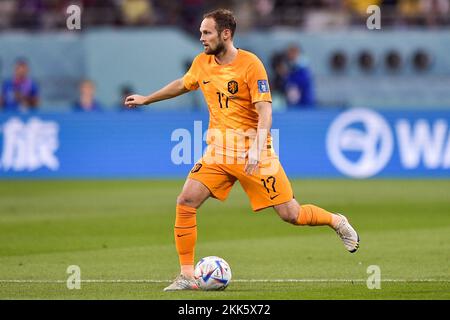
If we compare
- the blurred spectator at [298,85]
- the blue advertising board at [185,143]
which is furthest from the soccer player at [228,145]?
the blurred spectator at [298,85]

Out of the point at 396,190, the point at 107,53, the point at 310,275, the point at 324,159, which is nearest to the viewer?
the point at 310,275

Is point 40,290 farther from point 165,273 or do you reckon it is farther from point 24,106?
point 24,106

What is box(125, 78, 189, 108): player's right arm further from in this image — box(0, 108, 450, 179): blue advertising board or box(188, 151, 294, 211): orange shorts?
box(0, 108, 450, 179): blue advertising board

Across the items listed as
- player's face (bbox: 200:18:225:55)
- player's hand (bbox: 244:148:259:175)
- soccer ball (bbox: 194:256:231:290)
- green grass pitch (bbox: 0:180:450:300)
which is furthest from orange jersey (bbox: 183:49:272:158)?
green grass pitch (bbox: 0:180:450:300)

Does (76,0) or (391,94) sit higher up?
(76,0)

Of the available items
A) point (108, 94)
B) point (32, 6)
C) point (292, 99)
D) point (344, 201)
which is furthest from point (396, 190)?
point (32, 6)

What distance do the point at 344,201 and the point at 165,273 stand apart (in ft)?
26.4

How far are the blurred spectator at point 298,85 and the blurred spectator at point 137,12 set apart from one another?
6.34m

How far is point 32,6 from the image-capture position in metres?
29.3

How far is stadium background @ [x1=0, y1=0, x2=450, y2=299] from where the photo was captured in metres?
12.2

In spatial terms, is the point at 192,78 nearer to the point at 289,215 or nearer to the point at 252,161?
the point at 252,161

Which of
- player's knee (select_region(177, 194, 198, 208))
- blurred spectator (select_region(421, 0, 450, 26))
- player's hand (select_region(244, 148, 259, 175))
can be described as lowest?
player's knee (select_region(177, 194, 198, 208))

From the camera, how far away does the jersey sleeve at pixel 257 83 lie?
9.73 meters

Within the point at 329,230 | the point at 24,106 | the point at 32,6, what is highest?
the point at 32,6
